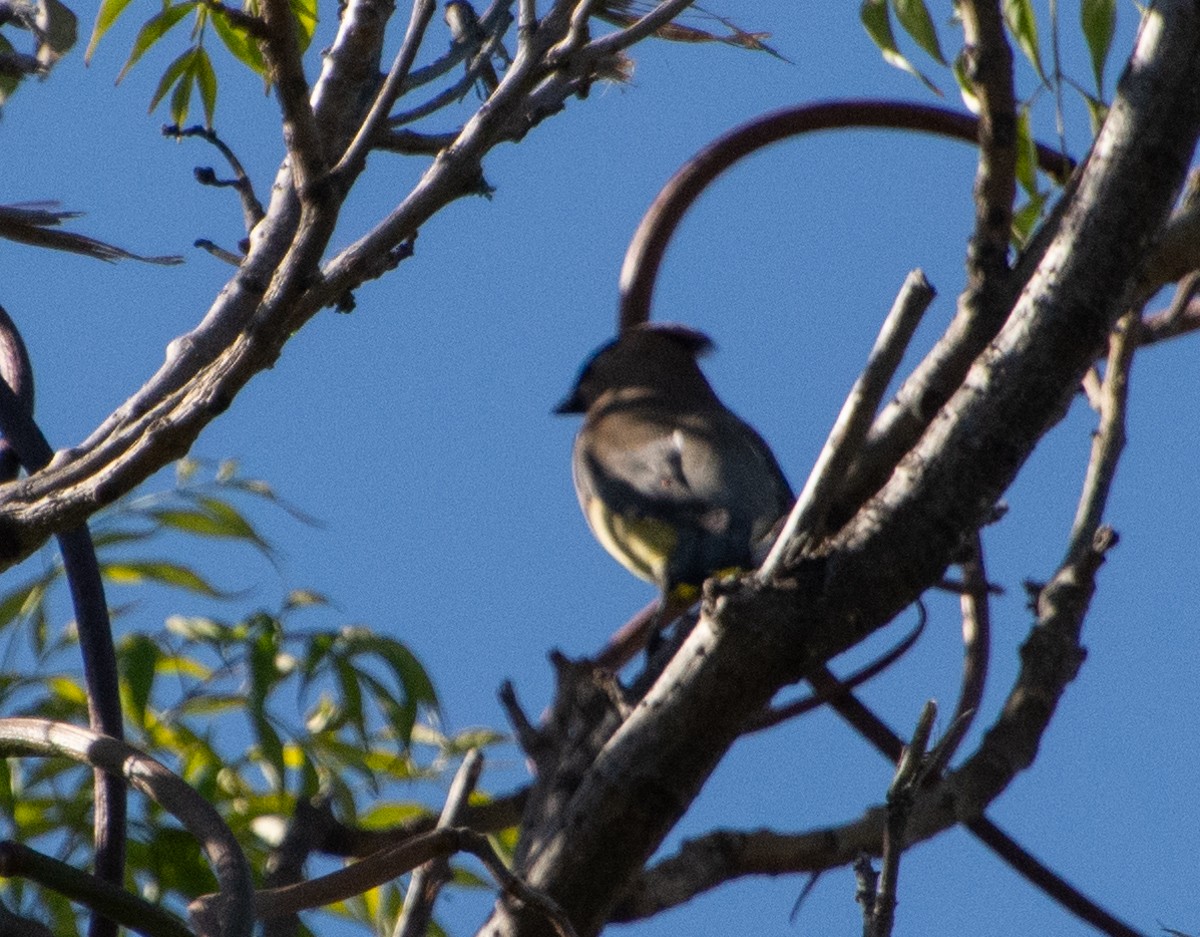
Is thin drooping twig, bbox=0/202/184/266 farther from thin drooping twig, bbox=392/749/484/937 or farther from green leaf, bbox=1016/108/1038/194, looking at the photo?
green leaf, bbox=1016/108/1038/194

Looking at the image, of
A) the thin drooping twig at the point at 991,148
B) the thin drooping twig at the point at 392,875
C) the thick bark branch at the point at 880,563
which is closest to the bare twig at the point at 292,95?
the thin drooping twig at the point at 392,875

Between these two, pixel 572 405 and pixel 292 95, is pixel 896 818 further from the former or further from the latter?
pixel 572 405

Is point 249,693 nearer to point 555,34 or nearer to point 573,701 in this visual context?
point 573,701

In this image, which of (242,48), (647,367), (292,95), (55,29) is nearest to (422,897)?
(292,95)

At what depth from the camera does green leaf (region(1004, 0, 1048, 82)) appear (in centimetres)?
243

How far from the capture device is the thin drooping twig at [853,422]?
154 cm

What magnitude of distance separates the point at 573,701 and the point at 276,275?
895mm

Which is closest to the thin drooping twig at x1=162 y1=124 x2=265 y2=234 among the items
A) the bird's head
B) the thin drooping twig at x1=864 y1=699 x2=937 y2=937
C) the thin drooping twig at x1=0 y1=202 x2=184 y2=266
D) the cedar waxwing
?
the thin drooping twig at x1=0 y1=202 x2=184 y2=266

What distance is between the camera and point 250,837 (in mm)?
2430

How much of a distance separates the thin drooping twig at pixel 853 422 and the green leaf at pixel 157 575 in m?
1.42

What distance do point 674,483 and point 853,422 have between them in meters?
2.97

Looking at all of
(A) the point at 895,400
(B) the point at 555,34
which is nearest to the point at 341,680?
(A) the point at 895,400

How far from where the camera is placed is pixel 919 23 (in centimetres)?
247

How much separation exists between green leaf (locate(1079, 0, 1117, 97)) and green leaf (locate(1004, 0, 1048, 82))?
7 cm
